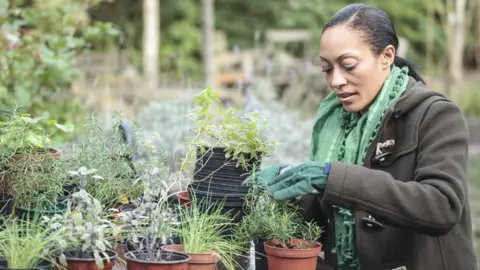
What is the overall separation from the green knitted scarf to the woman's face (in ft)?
0.14

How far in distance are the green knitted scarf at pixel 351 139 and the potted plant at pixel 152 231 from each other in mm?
652

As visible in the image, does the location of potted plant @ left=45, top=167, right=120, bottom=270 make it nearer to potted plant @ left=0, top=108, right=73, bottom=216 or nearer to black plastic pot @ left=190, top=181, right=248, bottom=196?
potted plant @ left=0, top=108, right=73, bottom=216

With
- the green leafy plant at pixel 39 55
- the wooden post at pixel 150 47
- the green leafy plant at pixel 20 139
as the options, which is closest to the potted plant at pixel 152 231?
the green leafy plant at pixel 20 139

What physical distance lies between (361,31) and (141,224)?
975mm

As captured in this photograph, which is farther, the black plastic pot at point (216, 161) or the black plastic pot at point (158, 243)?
the black plastic pot at point (216, 161)

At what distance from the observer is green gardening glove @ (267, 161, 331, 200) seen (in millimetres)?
2322

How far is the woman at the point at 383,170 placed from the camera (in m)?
2.37

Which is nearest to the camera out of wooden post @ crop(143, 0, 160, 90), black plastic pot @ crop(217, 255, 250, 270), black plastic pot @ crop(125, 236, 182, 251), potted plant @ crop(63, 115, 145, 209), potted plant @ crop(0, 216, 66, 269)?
potted plant @ crop(0, 216, 66, 269)

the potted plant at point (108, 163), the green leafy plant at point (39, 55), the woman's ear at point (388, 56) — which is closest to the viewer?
the potted plant at point (108, 163)

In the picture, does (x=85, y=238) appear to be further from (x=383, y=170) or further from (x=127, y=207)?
(x=383, y=170)

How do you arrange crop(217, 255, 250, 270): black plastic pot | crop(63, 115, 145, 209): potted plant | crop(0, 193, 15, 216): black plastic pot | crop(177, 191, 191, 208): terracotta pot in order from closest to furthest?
crop(0, 193, 15, 216): black plastic pot, crop(217, 255, 250, 270): black plastic pot, crop(63, 115, 145, 209): potted plant, crop(177, 191, 191, 208): terracotta pot

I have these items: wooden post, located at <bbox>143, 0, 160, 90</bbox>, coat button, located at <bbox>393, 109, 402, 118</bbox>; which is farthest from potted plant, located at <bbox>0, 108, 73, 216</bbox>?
wooden post, located at <bbox>143, 0, 160, 90</bbox>

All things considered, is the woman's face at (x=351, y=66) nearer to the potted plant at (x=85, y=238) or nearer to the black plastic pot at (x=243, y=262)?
the black plastic pot at (x=243, y=262)

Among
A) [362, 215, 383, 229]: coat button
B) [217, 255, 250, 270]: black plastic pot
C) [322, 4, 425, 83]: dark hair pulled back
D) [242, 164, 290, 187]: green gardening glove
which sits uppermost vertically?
[322, 4, 425, 83]: dark hair pulled back
